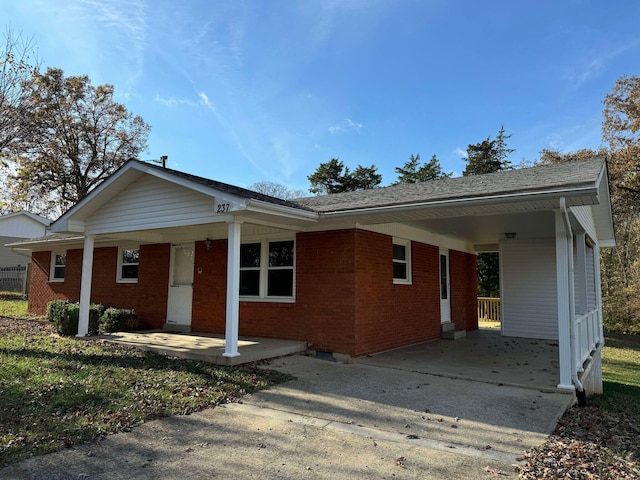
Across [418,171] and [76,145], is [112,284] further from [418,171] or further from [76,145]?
[418,171]

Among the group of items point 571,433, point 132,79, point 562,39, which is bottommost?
point 571,433

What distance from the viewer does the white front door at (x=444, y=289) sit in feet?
41.9

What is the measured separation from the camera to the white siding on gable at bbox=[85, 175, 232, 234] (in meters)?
8.30

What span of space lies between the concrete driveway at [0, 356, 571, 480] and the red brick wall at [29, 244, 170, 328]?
686cm

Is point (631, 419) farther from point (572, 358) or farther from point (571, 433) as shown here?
point (571, 433)

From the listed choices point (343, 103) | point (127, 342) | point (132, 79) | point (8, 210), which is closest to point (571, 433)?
point (127, 342)

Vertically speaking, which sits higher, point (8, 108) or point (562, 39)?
point (562, 39)

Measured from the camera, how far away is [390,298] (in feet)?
32.4

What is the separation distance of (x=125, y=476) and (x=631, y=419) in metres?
7.72

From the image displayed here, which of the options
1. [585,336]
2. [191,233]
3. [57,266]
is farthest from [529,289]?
[57,266]

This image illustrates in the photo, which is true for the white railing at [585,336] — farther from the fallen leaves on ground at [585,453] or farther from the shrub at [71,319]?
the shrub at [71,319]

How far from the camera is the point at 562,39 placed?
40.2 ft

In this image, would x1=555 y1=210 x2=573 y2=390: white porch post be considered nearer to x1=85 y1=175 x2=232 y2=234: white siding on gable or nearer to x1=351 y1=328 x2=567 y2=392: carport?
x1=351 y1=328 x2=567 y2=392: carport

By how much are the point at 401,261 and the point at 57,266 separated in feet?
43.3
